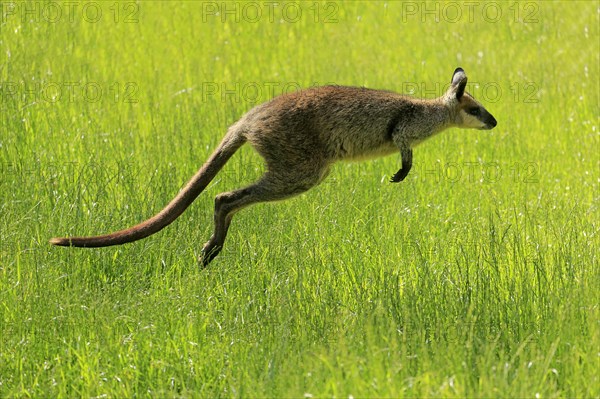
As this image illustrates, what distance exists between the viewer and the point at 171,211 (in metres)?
7.84

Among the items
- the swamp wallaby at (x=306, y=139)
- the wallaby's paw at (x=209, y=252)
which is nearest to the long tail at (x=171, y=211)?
the swamp wallaby at (x=306, y=139)

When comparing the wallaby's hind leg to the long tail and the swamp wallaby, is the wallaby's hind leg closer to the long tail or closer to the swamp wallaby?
the swamp wallaby

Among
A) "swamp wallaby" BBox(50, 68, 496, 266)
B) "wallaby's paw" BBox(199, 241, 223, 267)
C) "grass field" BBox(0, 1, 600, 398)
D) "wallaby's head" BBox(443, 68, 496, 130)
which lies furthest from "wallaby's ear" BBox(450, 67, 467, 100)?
"wallaby's paw" BBox(199, 241, 223, 267)

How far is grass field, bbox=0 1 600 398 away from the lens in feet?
21.4

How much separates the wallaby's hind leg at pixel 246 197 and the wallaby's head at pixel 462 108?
125 cm

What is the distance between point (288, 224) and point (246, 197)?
1198 millimetres

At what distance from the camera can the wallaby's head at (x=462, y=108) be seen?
851 cm

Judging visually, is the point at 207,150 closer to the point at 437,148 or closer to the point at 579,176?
the point at 437,148

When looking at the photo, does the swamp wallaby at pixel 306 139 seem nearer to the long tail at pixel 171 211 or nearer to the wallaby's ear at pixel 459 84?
the long tail at pixel 171 211

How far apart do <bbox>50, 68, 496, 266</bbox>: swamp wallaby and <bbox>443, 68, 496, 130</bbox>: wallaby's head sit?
36cm

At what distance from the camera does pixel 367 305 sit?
7.40m

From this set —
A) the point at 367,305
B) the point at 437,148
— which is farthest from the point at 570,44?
the point at 367,305

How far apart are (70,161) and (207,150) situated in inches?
51.8

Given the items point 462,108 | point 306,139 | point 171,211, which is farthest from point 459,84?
point 171,211
